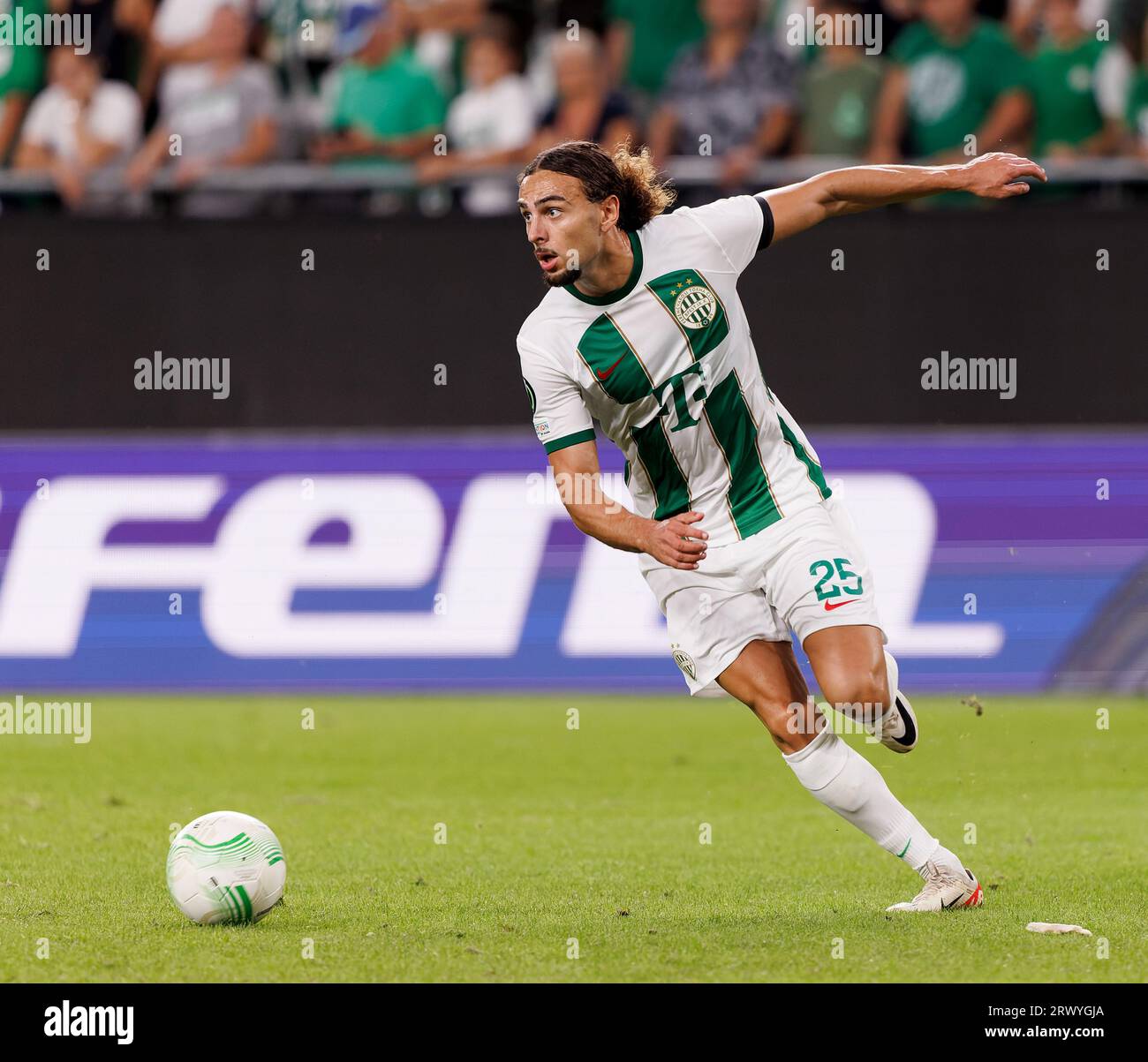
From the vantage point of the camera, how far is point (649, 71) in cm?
1206

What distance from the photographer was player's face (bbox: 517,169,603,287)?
5.89 meters

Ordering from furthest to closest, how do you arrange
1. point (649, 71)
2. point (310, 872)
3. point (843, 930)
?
point (649, 71)
point (310, 872)
point (843, 930)

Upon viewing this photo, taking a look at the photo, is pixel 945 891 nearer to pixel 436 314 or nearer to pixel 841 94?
pixel 436 314

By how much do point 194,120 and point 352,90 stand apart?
104 cm

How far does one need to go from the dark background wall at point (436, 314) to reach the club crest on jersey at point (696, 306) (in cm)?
535

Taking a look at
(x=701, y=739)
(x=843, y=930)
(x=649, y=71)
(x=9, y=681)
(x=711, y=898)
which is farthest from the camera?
(x=649, y=71)

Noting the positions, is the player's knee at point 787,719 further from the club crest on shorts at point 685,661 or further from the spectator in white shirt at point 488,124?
the spectator in white shirt at point 488,124

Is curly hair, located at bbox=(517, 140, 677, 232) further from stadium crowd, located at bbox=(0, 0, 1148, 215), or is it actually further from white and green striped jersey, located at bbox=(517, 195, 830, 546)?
stadium crowd, located at bbox=(0, 0, 1148, 215)

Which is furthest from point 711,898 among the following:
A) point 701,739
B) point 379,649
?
point 379,649

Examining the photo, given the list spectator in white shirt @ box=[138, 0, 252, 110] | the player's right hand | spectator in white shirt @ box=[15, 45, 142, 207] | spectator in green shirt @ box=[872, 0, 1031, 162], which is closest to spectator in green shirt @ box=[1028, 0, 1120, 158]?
spectator in green shirt @ box=[872, 0, 1031, 162]

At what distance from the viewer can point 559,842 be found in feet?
24.8

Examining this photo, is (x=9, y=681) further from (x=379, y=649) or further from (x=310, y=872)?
(x=310, y=872)

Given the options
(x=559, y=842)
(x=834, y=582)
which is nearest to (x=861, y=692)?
(x=834, y=582)

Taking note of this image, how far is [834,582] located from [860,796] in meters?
0.70
